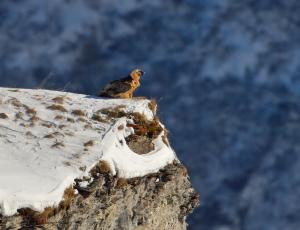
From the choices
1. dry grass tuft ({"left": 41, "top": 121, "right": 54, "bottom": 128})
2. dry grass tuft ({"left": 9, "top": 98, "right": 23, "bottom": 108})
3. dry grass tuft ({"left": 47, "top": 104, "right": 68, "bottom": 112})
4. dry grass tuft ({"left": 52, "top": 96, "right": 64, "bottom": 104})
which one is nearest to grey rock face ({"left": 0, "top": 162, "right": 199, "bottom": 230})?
dry grass tuft ({"left": 41, "top": 121, "right": 54, "bottom": 128})

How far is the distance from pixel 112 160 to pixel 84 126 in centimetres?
108

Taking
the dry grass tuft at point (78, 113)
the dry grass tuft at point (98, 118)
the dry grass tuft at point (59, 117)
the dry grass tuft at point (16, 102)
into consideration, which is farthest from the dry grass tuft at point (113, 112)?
the dry grass tuft at point (16, 102)

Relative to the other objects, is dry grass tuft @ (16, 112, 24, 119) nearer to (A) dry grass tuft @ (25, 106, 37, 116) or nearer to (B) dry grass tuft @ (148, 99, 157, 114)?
(A) dry grass tuft @ (25, 106, 37, 116)

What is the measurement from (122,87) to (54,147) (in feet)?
10.9

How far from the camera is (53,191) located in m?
11.6

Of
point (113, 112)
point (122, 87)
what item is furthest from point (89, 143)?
point (122, 87)

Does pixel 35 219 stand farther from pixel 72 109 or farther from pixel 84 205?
pixel 72 109

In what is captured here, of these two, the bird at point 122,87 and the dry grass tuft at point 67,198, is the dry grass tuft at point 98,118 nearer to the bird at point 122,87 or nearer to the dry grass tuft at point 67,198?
the bird at point 122,87

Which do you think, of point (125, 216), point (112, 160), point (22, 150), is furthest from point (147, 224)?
point (22, 150)

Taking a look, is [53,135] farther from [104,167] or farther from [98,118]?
[98,118]

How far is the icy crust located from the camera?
11.5 metres

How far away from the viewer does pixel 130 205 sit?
13766mm

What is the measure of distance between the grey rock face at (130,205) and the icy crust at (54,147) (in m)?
0.21

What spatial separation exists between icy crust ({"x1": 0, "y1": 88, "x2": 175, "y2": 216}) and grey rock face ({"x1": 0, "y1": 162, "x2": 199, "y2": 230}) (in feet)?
0.69
